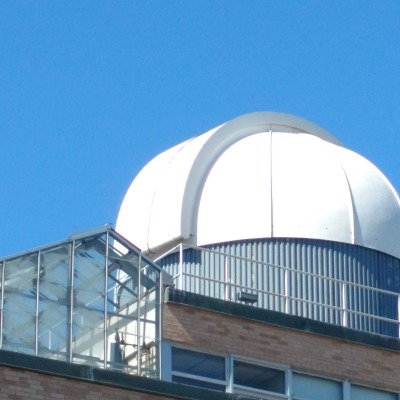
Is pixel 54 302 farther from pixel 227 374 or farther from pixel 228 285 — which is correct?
pixel 228 285

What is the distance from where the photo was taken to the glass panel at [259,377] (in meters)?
25.5

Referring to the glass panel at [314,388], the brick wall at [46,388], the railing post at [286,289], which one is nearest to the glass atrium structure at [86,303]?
the brick wall at [46,388]

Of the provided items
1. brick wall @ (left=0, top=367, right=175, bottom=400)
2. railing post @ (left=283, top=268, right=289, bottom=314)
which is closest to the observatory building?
brick wall @ (left=0, top=367, right=175, bottom=400)

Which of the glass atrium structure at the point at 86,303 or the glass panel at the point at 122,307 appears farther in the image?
A: the glass panel at the point at 122,307

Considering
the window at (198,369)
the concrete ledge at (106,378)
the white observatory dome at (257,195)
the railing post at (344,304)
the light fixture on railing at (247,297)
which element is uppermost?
the white observatory dome at (257,195)

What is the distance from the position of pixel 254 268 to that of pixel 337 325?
3111mm

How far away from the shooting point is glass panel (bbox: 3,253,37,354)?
23688 mm

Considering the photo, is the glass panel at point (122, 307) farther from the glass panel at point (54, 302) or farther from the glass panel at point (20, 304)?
the glass panel at point (20, 304)

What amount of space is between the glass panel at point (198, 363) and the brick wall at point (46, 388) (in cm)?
176

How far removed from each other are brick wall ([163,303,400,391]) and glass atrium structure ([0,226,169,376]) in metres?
0.49

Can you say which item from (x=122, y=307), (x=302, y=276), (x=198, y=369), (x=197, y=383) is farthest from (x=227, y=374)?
(x=302, y=276)

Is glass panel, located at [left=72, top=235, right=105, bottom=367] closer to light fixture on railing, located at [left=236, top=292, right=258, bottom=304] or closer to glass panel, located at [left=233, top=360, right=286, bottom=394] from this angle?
glass panel, located at [left=233, top=360, right=286, bottom=394]

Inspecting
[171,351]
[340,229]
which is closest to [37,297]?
[171,351]

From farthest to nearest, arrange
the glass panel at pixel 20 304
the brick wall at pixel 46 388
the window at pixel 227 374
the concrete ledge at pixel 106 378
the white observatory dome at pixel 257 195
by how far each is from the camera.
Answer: the white observatory dome at pixel 257 195, the window at pixel 227 374, the glass panel at pixel 20 304, the concrete ledge at pixel 106 378, the brick wall at pixel 46 388
